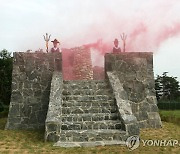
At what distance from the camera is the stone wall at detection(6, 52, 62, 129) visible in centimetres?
1327

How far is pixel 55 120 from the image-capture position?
33.2 feet

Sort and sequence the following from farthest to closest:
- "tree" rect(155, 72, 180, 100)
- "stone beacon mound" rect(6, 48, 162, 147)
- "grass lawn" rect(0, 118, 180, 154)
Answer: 1. "tree" rect(155, 72, 180, 100)
2. "stone beacon mound" rect(6, 48, 162, 147)
3. "grass lawn" rect(0, 118, 180, 154)

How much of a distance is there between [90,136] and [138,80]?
5.06 metres

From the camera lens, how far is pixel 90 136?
9867mm

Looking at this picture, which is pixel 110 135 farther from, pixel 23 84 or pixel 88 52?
pixel 88 52

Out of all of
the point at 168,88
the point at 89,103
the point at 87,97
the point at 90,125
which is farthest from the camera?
the point at 168,88

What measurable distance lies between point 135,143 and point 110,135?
75 cm

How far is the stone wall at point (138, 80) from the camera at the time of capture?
13.8 metres

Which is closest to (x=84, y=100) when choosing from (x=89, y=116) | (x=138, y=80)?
(x=89, y=116)

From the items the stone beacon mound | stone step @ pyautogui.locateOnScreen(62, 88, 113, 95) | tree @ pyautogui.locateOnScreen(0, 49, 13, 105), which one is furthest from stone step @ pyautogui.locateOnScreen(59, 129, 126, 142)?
tree @ pyautogui.locateOnScreen(0, 49, 13, 105)

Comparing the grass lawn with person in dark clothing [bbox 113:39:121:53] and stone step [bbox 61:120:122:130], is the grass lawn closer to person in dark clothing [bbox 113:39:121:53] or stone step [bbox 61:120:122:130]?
stone step [bbox 61:120:122:130]

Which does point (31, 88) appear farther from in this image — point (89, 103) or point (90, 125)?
point (90, 125)

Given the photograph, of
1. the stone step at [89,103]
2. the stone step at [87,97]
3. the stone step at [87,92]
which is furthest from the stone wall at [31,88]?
the stone step at [89,103]

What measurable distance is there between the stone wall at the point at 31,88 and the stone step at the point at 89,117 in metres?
2.56
